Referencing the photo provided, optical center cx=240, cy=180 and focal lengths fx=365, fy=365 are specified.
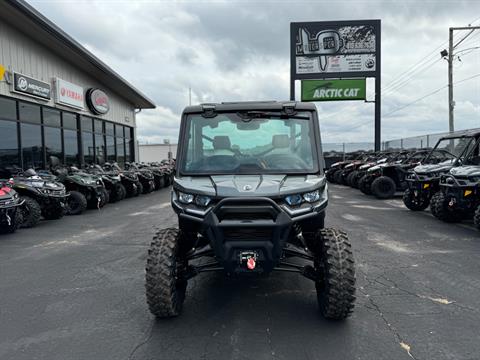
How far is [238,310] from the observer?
12.3 ft

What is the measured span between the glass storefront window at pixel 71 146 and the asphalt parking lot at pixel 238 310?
11.0 meters

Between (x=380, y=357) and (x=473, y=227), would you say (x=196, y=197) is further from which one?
(x=473, y=227)

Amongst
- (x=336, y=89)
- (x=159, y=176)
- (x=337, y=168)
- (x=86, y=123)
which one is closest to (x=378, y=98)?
(x=336, y=89)

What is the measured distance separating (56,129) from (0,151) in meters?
3.78

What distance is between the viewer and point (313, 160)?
3.61 metres

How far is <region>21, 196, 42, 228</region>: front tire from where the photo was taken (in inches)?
324

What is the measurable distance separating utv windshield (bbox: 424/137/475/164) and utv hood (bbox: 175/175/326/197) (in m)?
6.43

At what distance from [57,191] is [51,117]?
772cm

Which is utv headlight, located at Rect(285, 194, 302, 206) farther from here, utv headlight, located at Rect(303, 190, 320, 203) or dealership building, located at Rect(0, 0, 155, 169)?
dealership building, located at Rect(0, 0, 155, 169)

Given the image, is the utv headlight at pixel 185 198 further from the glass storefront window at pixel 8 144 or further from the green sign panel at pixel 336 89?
the green sign panel at pixel 336 89

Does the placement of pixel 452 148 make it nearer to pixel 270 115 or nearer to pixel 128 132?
pixel 270 115

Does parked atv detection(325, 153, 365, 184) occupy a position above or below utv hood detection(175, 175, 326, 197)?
Answer: below

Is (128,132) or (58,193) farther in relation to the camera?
(128,132)

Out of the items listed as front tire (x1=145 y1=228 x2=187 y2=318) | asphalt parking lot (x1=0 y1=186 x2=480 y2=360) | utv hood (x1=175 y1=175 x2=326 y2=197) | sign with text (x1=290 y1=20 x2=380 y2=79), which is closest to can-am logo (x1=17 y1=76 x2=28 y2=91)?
asphalt parking lot (x1=0 y1=186 x2=480 y2=360)
